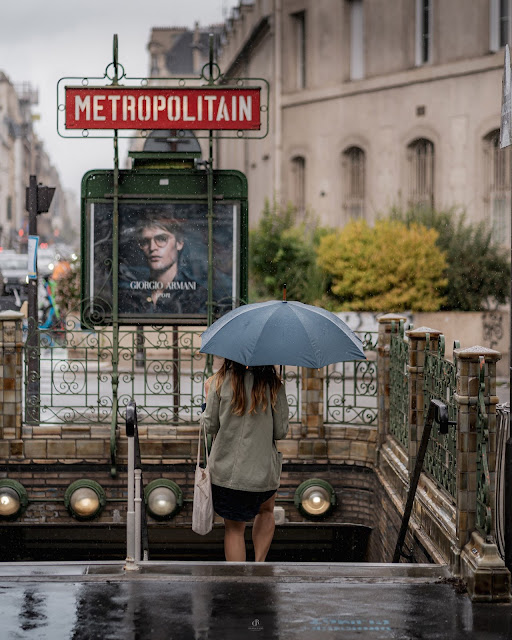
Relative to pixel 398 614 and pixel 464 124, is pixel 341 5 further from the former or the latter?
pixel 398 614

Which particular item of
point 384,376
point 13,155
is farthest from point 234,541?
point 13,155

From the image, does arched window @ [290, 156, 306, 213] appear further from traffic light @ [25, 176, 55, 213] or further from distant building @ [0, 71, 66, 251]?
distant building @ [0, 71, 66, 251]

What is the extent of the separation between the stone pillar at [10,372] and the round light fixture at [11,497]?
43cm

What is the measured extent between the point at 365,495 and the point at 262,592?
535cm

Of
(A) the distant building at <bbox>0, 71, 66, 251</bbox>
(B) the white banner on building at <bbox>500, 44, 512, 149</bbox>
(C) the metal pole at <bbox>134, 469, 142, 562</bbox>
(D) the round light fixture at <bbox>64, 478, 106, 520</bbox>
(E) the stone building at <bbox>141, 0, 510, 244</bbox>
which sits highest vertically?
(A) the distant building at <bbox>0, 71, 66, 251</bbox>

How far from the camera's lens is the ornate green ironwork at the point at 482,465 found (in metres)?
→ 6.27

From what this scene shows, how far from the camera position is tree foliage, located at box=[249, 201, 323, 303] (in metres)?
22.3

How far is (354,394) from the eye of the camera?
37.0ft

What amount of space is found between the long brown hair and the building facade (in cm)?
2131

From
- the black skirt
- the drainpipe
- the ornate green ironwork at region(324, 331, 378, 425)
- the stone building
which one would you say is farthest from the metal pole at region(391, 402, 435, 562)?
the drainpipe

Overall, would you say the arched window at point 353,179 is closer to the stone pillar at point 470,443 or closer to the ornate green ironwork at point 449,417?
the ornate green ironwork at point 449,417

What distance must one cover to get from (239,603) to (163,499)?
5.46 metres

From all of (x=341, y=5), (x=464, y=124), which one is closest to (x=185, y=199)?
(x=464, y=124)

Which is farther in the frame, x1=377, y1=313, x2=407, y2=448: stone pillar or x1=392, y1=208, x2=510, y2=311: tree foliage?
x1=392, y1=208, x2=510, y2=311: tree foliage
